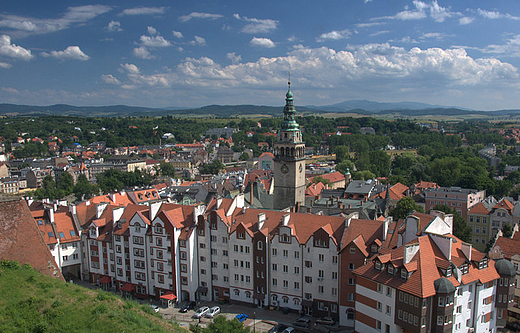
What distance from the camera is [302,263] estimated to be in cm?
4556

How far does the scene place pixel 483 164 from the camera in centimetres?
15125

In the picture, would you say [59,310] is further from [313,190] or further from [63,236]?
[313,190]

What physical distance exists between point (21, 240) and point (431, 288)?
34618 mm

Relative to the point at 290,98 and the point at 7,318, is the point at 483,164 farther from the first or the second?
the point at 7,318

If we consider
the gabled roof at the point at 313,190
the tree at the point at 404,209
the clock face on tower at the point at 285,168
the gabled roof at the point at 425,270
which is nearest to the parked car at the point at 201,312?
the gabled roof at the point at 425,270

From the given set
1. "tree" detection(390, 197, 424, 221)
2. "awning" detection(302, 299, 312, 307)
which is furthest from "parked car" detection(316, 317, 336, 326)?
"tree" detection(390, 197, 424, 221)

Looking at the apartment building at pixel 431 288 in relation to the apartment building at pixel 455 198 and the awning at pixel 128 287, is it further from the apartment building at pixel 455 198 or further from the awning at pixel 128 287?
the apartment building at pixel 455 198

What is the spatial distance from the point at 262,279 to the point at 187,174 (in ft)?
446

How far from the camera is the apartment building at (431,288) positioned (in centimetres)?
3275

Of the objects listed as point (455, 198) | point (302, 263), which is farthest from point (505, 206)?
point (302, 263)

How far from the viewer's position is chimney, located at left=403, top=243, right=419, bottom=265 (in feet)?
111

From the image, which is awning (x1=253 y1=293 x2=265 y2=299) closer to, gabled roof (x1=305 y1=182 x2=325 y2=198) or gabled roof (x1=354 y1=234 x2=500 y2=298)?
gabled roof (x1=354 y1=234 x2=500 y2=298)

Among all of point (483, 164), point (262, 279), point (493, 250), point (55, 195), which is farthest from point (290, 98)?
point (483, 164)

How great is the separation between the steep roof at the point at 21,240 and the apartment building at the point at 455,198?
71574 mm
